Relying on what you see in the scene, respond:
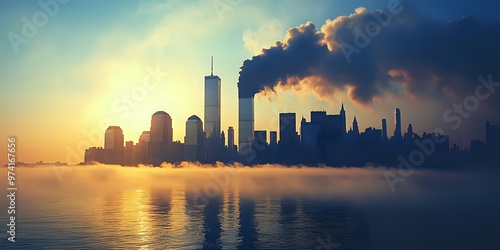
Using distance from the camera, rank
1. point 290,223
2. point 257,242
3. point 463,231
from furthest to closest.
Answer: point 290,223 < point 463,231 < point 257,242

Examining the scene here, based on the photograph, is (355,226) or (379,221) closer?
(355,226)

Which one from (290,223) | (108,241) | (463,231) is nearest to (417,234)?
(463,231)

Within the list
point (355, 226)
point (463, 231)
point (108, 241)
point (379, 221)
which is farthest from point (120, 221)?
point (463, 231)

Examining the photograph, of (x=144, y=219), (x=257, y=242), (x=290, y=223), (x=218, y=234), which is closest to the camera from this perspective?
(x=257, y=242)

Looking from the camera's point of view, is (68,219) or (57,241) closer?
(57,241)

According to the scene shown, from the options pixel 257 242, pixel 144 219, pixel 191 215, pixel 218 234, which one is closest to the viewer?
pixel 257 242

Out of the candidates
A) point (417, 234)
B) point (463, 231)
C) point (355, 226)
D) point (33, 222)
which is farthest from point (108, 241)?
point (463, 231)

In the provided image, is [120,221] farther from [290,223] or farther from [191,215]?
[290,223]

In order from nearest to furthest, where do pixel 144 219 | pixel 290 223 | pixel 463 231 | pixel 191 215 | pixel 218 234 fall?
pixel 218 234, pixel 463 231, pixel 290 223, pixel 144 219, pixel 191 215

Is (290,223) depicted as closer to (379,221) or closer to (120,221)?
(379,221)
